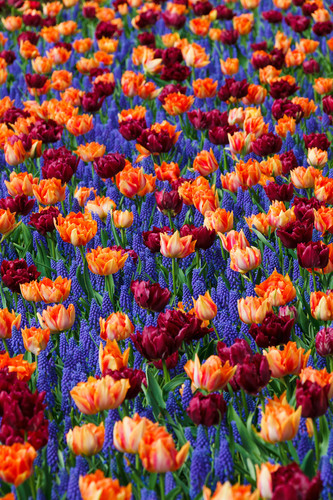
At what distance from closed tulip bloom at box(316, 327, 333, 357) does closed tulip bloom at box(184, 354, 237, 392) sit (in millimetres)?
351

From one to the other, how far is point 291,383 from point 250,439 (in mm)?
478

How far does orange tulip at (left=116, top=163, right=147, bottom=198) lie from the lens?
3.81 metres

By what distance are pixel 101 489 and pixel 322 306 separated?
1.16m

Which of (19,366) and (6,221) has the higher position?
(19,366)

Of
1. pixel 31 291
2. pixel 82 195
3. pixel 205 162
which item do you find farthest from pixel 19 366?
pixel 205 162

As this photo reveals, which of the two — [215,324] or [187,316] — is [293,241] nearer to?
[215,324]

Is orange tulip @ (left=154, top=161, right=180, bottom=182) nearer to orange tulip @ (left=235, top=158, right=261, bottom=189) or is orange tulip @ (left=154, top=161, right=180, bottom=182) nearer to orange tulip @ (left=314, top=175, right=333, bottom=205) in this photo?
orange tulip @ (left=235, top=158, right=261, bottom=189)

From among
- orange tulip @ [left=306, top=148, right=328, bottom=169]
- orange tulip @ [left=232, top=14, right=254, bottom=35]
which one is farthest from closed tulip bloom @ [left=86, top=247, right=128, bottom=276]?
orange tulip @ [left=232, top=14, right=254, bottom=35]

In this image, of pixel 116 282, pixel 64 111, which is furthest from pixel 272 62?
pixel 116 282

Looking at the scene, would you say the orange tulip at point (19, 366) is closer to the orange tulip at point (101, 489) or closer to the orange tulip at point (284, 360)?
the orange tulip at point (101, 489)

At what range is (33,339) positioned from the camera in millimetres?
2697

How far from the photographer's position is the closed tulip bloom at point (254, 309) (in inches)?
103

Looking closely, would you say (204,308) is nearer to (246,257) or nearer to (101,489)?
(246,257)

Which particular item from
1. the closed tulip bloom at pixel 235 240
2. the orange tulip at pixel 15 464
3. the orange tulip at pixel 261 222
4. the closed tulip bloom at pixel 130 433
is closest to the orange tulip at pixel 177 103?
the orange tulip at pixel 261 222
